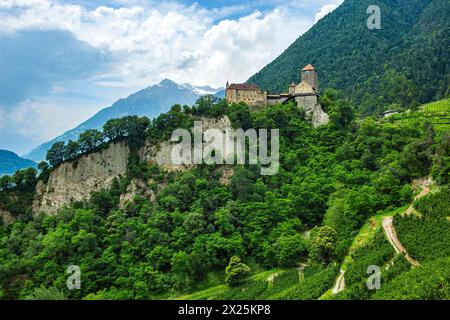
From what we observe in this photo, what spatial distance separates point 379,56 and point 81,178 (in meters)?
77.6

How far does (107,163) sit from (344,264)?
30291 millimetres

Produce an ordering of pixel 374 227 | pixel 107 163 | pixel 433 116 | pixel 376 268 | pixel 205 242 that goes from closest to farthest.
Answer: pixel 376 268
pixel 374 227
pixel 205 242
pixel 107 163
pixel 433 116

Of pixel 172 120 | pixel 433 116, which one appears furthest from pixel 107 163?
pixel 433 116

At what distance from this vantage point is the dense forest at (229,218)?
32.8 metres

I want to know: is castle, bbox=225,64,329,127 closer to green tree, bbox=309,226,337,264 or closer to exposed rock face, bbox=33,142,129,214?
exposed rock face, bbox=33,142,129,214

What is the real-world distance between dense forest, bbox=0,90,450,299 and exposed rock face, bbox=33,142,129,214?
1.00 metres

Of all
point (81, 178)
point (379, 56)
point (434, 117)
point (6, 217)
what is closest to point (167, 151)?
point (81, 178)

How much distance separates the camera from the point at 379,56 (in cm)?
10256

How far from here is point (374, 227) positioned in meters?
31.5

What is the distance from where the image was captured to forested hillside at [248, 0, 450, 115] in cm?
8381

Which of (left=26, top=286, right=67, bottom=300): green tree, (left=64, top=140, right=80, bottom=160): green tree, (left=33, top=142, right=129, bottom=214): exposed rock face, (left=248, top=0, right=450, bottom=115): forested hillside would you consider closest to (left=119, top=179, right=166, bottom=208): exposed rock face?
(left=33, top=142, right=129, bottom=214): exposed rock face

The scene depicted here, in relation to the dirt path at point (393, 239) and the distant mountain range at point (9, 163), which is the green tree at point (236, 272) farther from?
the distant mountain range at point (9, 163)

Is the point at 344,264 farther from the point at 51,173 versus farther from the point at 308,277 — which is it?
the point at 51,173

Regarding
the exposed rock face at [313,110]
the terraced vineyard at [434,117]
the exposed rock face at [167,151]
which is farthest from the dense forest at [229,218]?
the terraced vineyard at [434,117]
